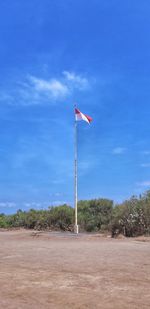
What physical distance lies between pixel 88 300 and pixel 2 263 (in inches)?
224

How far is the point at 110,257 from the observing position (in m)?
15.7

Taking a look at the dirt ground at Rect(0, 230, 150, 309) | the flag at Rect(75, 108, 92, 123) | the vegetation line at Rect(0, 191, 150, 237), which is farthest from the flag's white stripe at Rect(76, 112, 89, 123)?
the dirt ground at Rect(0, 230, 150, 309)

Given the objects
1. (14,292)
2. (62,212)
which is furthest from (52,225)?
(14,292)

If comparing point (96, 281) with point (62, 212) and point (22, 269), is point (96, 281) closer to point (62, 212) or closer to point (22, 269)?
point (22, 269)

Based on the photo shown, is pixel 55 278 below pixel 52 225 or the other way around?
below

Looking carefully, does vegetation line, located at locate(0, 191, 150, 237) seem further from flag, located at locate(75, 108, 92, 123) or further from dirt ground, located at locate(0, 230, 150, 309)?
dirt ground, located at locate(0, 230, 150, 309)

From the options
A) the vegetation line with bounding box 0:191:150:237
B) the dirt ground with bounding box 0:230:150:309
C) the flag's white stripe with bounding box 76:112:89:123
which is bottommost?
the dirt ground with bounding box 0:230:150:309

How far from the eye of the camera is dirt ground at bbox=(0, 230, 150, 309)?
910 cm

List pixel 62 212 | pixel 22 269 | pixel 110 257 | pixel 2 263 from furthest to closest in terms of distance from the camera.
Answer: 1. pixel 62 212
2. pixel 110 257
3. pixel 2 263
4. pixel 22 269

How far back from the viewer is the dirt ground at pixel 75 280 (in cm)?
910

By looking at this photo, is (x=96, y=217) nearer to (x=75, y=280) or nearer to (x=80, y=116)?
(x=80, y=116)

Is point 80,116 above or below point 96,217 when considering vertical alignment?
above

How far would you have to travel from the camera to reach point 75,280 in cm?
1122

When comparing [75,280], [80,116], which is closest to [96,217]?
[80,116]
